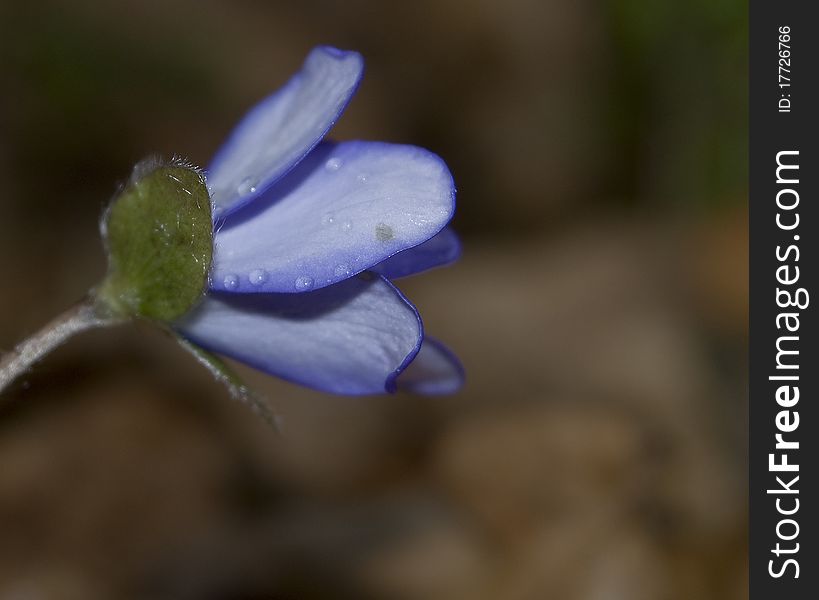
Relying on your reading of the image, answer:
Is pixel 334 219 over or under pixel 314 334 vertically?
over

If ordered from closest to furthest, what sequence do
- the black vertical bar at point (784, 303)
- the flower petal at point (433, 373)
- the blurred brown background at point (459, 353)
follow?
the flower petal at point (433, 373) < the black vertical bar at point (784, 303) < the blurred brown background at point (459, 353)

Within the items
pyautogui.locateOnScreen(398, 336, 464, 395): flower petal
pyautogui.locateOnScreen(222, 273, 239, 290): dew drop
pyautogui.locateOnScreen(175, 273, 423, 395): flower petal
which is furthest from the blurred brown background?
pyautogui.locateOnScreen(222, 273, 239, 290): dew drop

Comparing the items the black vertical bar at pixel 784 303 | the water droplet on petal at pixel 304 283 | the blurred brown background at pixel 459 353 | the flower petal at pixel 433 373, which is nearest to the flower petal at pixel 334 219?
the water droplet on petal at pixel 304 283

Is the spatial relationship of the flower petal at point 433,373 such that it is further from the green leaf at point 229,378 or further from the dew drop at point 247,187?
the dew drop at point 247,187

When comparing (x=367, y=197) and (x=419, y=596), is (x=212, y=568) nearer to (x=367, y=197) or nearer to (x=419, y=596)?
(x=419, y=596)

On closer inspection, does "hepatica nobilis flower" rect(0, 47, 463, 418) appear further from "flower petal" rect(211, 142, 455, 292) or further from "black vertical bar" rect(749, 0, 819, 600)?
"black vertical bar" rect(749, 0, 819, 600)

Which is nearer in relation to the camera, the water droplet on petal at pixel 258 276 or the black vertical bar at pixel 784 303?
the water droplet on petal at pixel 258 276

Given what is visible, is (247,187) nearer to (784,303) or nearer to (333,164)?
(333,164)

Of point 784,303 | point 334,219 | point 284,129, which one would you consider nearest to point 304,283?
point 334,219
